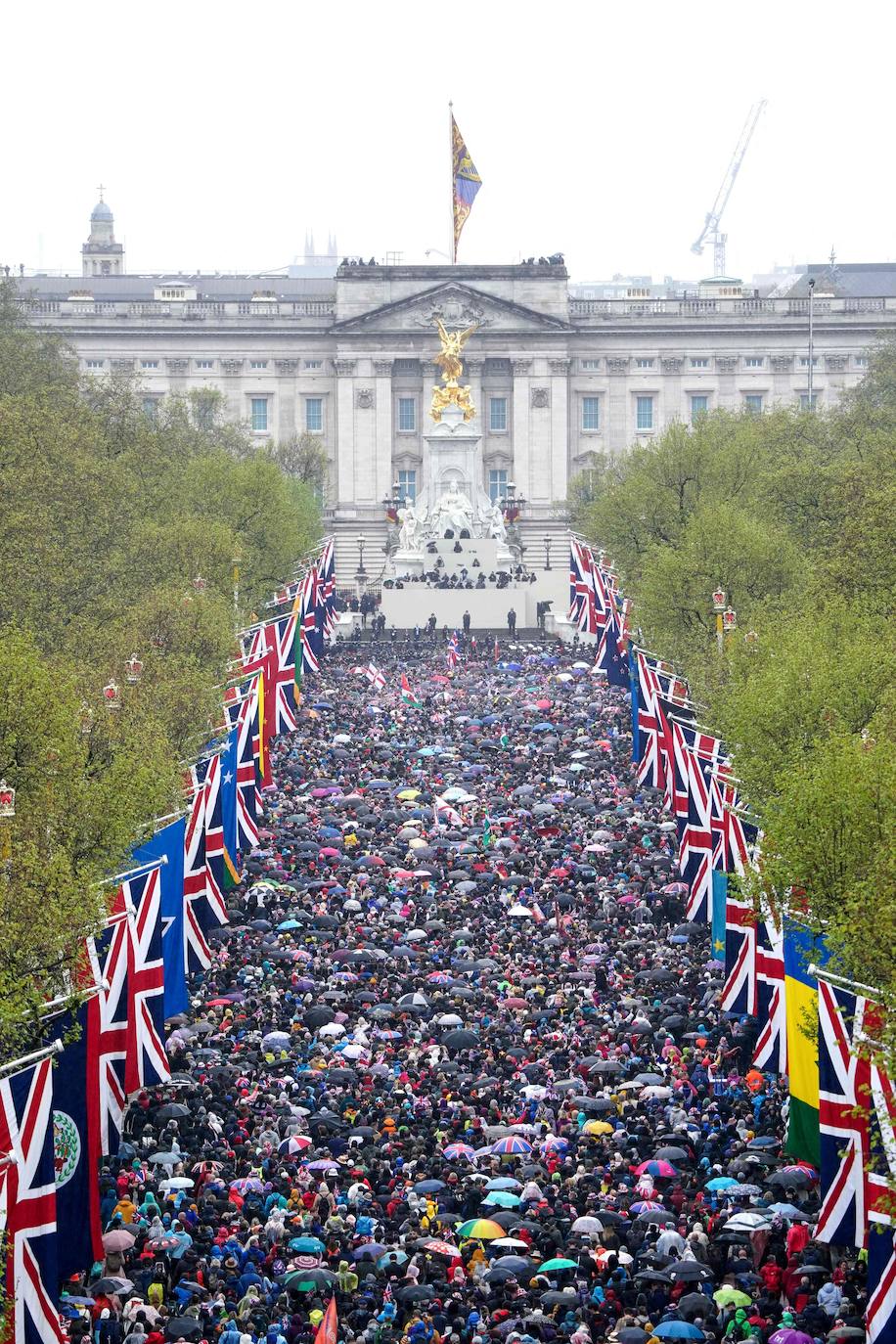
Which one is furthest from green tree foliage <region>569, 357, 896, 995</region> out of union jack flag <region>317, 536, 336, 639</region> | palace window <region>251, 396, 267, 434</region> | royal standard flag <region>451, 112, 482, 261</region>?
palace window <region>251, 396, 267, 434</region>

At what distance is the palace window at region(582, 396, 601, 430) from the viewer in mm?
170250

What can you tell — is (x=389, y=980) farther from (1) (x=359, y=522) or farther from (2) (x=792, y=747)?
(1) (x=359, y=522)

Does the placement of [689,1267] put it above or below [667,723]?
below

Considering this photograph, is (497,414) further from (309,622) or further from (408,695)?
(408,695)

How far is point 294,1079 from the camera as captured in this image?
42.0 metres

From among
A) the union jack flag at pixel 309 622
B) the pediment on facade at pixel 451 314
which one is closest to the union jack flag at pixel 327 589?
the union jack flag at pixel 309 622

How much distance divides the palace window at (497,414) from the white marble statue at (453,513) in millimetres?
38848

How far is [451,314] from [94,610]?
100364 mm

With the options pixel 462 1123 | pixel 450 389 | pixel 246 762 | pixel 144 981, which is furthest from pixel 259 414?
pixel 462 1123

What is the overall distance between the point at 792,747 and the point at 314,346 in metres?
126

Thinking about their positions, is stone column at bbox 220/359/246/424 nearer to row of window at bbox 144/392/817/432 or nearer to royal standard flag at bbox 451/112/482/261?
row of window at bbox 144/392/817/432

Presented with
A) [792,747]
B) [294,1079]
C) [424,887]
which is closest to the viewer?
[294,1079]

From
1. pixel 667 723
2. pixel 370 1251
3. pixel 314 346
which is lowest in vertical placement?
pixel 370 1251

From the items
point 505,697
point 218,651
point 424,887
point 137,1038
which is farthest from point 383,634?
point 137,1038
